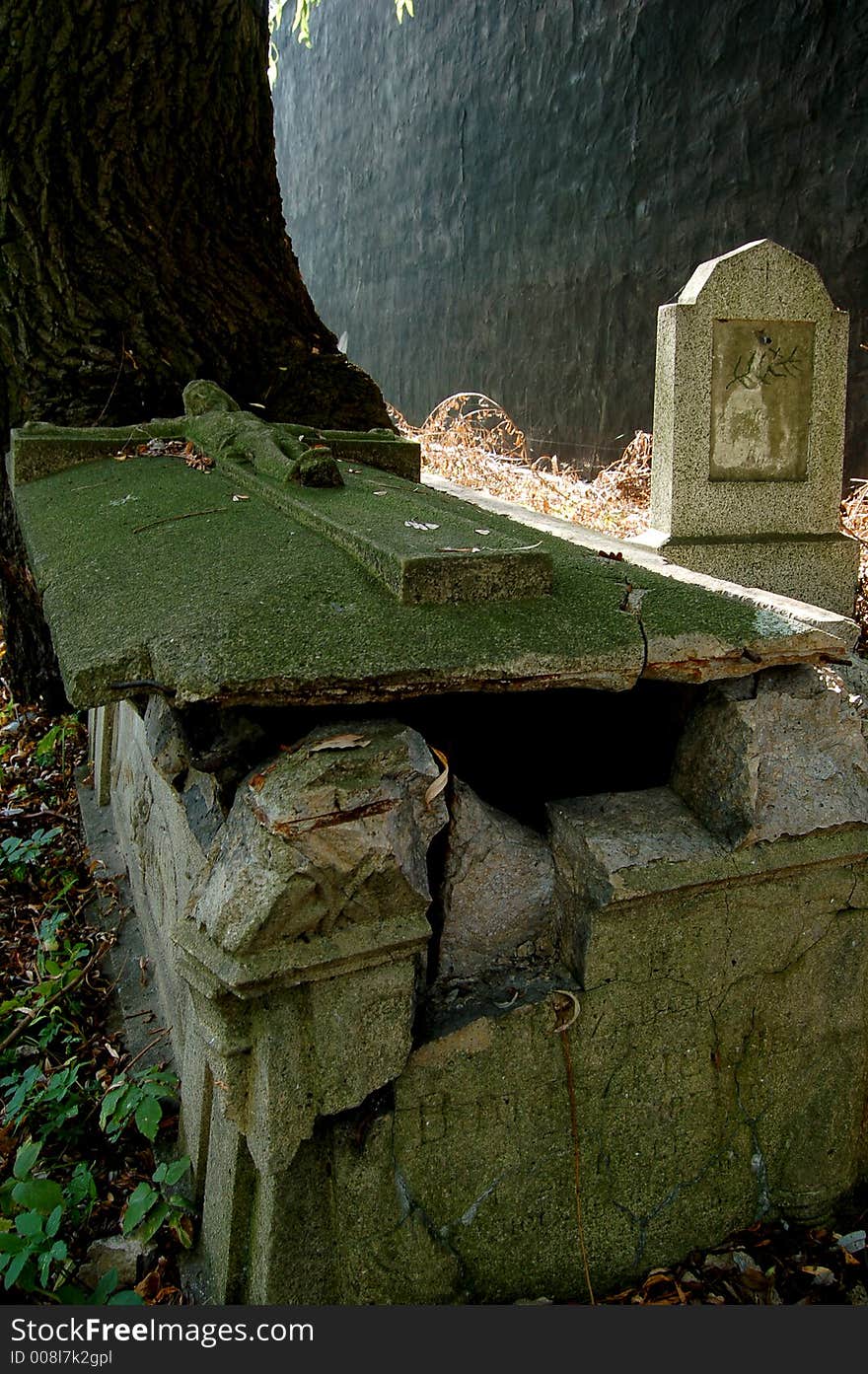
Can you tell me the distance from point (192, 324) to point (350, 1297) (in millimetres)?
3371

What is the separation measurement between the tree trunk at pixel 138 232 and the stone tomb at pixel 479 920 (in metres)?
2.16

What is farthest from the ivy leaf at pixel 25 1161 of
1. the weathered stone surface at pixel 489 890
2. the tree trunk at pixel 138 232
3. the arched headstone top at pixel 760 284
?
the arched headstone top at pixel 760 284

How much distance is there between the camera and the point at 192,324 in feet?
12.7

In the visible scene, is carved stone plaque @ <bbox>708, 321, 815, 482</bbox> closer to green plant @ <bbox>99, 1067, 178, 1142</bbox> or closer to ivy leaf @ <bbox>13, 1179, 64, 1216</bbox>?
green plant @ <bbox>99, 1067, 178, 1142</bbox>

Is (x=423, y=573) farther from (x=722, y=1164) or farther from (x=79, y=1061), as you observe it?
(x=79, y=1061)

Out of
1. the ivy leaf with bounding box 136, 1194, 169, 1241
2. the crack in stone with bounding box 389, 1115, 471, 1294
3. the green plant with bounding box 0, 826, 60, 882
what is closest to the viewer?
the crack in stone with bounding box 389, 1115, 471, 1294

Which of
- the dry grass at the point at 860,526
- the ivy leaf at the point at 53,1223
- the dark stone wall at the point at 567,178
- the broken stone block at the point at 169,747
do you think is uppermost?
the dark stone wall at the point at 567,178

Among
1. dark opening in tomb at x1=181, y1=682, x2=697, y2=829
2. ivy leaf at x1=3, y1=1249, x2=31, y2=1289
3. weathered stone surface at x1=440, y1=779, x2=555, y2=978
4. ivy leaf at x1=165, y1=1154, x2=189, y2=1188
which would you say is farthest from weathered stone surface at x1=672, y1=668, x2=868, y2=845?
ivy leaf at x1=3, y1=1249, x2=31, y2=1289

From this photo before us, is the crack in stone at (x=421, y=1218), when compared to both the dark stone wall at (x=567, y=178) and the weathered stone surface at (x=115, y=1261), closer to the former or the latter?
the weathered stone surface at (x=115, y=1261)

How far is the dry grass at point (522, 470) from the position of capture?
6.02 meters

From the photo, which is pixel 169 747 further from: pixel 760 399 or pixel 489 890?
pixel 760 399

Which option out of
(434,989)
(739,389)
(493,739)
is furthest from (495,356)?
(434,989)

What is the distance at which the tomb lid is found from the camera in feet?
4.67

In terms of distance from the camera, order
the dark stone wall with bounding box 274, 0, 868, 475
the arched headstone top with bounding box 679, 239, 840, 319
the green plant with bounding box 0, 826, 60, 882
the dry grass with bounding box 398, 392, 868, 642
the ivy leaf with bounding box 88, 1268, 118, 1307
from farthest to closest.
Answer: the dark stone wall with bounding box 274, 0, 868, 475 → the dry grass with bounding box 398, 392, 868, 642 → the arched headstone top with bounding box 679, 239, 840, 319 → the green plant with bounding box 0, 826, 60, 882 → the ivy leaf with bounding box 88, 1268, 118, 1307
